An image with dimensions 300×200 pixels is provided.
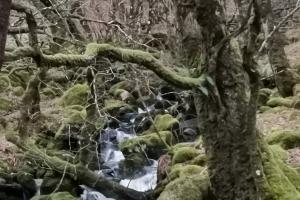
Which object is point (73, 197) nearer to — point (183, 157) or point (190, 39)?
point (183, 157)

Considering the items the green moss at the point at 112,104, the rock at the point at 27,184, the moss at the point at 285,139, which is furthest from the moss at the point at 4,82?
the moss at the point at 285,139

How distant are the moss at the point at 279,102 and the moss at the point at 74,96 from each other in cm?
492

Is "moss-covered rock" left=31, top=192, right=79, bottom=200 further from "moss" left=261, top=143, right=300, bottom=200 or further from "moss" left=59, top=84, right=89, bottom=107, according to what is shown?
"moss" left=59, top=84, right=89, bottom=107

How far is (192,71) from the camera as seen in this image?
18.8 ft

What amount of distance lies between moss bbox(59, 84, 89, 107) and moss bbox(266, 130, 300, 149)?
595cm

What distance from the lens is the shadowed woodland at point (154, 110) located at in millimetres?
5484

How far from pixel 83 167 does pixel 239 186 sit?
11.9 ft

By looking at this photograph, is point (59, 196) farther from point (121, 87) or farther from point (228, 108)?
point (121, 87)

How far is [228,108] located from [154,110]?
7542 millimetres

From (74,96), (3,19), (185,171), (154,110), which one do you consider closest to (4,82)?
(74,96)

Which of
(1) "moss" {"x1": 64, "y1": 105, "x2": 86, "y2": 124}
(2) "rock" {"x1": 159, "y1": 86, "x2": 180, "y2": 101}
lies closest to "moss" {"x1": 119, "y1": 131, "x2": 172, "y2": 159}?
(1) "moss" {"x1": 64, "y1": 105, "x2": 86, "y2": 124}

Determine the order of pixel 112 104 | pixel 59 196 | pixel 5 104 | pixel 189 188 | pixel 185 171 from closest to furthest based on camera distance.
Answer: pixel 189 188 < pixel 185 171 < pixel 59 196 < pixel 5 104 < pixel 112 104

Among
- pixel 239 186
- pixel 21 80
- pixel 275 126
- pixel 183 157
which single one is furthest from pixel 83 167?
pixel 21 80

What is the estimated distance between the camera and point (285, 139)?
9.39 m
